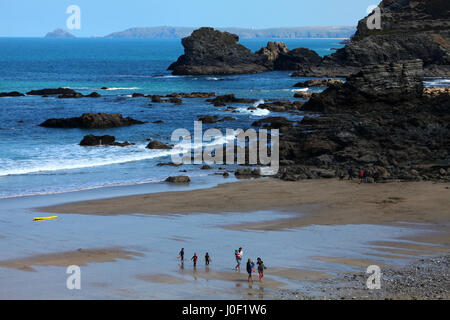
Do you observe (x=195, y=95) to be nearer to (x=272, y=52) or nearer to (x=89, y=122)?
(x=89, y=122)

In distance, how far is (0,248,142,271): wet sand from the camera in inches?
739

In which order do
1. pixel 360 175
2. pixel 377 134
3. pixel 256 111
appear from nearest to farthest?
pixel 360 175 < pixel 377 134 < pixel 256 111

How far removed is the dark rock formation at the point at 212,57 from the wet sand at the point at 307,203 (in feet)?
272

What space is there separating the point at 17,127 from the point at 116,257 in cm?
3639

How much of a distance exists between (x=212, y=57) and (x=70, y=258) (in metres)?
101

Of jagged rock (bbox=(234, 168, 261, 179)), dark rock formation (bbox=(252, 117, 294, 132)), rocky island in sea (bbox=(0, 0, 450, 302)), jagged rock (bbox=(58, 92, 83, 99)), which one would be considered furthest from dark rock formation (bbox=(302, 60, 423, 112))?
jagged rock (bbox=(58, 92, 83, 99))

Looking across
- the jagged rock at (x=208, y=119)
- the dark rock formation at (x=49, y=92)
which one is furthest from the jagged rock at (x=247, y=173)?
the dark rock formation at (x=49, y=92)

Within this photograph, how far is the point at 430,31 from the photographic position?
4104 inches

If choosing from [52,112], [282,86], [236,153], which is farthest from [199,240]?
[282,86]

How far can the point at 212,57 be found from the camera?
11694 cm

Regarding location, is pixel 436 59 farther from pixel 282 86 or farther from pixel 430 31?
pixel 282 86

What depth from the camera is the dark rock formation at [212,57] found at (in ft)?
367

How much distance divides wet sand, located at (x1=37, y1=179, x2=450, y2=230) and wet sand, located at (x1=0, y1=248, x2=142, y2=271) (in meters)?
5.38

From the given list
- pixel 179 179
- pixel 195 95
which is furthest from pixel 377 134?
pixel 195 95
